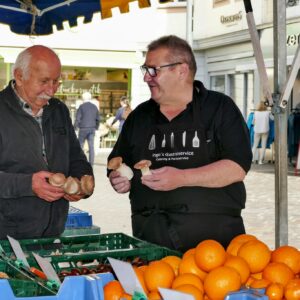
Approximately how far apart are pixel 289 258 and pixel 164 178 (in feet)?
1.95

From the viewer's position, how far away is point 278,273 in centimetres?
240

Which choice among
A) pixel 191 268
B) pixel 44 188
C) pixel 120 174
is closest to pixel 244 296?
pixel 191 268

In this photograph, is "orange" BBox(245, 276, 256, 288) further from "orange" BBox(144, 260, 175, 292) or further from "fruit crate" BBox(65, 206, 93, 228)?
"fruit crate" BBox(65, 206, 93, 228)

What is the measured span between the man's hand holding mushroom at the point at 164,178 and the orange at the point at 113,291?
0.69 meters

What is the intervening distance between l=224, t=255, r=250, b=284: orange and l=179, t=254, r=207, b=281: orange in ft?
0.29

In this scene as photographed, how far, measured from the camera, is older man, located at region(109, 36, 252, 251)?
3.04m

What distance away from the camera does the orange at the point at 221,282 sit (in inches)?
87.4

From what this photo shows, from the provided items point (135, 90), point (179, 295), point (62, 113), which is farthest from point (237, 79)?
point (179, 295)

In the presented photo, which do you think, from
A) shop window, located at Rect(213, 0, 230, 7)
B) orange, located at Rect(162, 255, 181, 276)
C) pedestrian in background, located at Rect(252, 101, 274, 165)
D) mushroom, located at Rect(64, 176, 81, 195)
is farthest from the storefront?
orange, located at Rect(162, 255, 181, 276)

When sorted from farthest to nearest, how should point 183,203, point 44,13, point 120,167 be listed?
point 44,13 → point 120,167 → point 183,203

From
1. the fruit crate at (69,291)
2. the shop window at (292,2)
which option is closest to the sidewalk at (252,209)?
the shop window at (292,2)

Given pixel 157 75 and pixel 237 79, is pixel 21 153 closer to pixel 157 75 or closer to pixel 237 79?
pixel 157 75

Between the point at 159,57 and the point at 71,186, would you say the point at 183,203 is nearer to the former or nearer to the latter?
the point at 71,186

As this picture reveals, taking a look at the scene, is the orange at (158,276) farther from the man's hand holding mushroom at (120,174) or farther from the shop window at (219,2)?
the shop window at (219,2)
